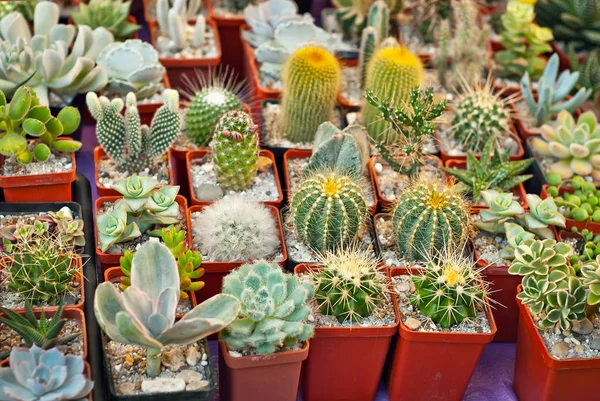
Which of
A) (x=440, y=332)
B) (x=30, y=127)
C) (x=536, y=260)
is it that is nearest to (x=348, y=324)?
A: (x=440, y=332)

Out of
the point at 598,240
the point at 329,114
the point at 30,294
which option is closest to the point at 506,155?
the point at 598,240

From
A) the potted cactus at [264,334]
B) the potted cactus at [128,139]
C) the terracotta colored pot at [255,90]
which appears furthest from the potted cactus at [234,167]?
the potted cactus at [264,334]

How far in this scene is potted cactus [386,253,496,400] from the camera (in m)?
2.47

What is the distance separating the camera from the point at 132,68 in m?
3.38

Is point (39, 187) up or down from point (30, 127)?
down

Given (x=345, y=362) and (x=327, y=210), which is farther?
(x=327, y=210)

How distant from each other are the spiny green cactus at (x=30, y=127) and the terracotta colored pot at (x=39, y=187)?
6 centimetres

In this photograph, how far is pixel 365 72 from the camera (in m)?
3.65

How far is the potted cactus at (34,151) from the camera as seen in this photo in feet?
8.98

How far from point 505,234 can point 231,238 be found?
0.97m

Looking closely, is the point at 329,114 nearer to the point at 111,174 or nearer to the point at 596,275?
the point at 111,174

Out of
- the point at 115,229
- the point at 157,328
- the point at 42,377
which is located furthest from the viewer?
the point at 115,229

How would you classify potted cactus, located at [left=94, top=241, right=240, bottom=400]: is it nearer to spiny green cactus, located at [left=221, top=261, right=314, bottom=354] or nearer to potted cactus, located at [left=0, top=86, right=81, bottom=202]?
spiny green cactus, located at [left=221, top=261, right=314, bottom=354]

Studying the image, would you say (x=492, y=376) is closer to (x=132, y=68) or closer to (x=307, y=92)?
(x=307, y=92)
